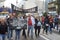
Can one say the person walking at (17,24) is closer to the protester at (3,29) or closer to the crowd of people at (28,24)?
the crowd of people at (28,24)

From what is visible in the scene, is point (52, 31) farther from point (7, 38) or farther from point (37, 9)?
point (7, 38)

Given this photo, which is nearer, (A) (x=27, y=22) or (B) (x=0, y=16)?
(B) (x=0, y=16)

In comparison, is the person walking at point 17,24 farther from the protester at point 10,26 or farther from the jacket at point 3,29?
the jacket at point 3,29

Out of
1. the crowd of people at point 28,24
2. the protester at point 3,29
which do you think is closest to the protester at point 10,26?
the crowd of people at point 28,24

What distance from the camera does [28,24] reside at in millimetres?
5227

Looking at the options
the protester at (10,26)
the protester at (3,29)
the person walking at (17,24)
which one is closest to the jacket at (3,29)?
the protester at (3,29)

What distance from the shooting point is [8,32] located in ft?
16.4

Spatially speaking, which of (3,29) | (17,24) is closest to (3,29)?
(3,29)

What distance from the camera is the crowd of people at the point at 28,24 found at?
197 inches

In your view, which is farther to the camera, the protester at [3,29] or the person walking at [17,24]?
the person walking at [17,24]

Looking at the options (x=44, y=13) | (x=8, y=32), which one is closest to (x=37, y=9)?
(x=44, y=13)

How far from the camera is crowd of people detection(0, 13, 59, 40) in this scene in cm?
500

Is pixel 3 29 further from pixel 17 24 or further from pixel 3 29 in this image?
pixel 17 24

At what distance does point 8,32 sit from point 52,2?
1333 mm
